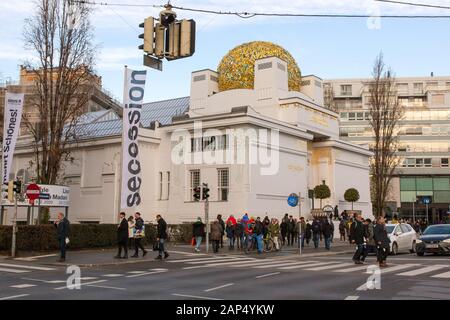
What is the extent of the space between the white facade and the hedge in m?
7.13

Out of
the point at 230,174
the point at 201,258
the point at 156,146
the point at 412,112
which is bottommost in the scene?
the point at 201,258

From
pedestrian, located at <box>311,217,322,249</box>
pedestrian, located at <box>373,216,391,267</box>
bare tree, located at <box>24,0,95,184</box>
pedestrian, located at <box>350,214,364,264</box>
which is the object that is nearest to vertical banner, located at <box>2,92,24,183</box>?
bare tree, located at <box>24,0,95,184</box>

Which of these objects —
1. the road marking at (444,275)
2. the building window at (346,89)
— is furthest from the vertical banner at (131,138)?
the building window at (346,89)

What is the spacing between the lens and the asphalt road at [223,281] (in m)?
11.0

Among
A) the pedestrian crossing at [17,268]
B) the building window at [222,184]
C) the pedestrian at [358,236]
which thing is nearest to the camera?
the pedestrian crossing at [17,268]

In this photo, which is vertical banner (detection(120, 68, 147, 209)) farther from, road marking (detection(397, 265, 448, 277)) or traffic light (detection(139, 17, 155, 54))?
traffic light (detection(139, 17, 155, 54))

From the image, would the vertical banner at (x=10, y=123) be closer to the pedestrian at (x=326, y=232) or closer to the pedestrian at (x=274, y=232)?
the pedestrian at (x=274, y=232)

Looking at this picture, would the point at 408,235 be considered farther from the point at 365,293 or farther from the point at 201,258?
the point at 365,293

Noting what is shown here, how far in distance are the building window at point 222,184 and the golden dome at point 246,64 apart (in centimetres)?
951

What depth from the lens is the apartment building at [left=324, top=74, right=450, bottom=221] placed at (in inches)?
3061

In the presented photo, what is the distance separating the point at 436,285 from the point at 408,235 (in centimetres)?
1396

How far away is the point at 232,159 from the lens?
1412 inches
